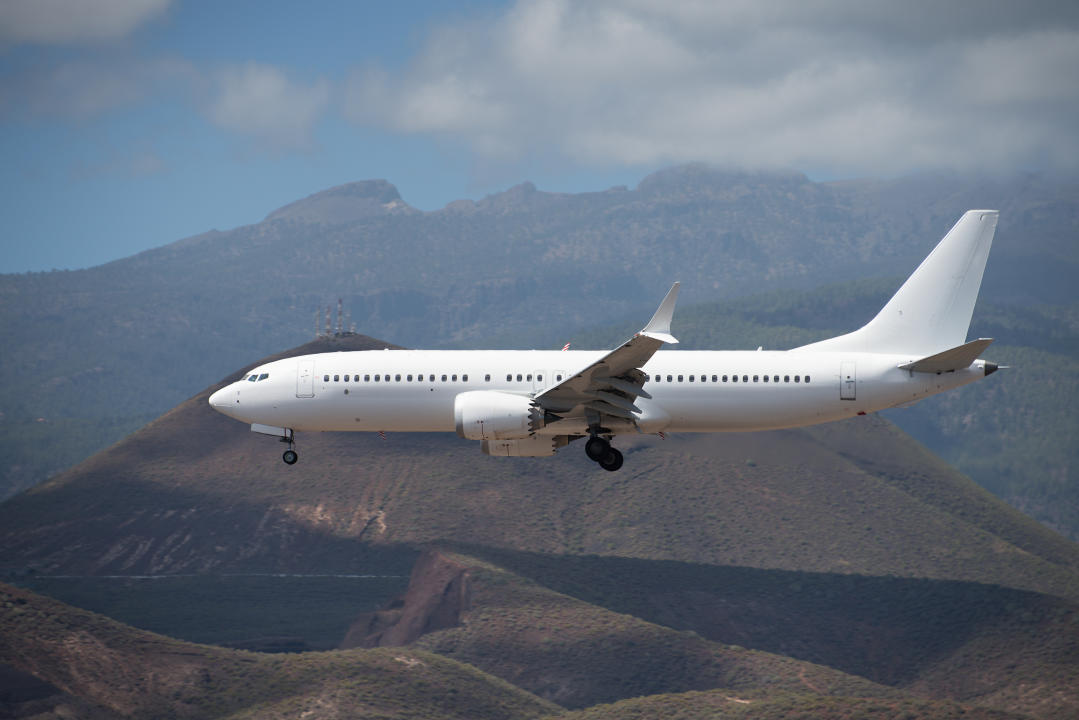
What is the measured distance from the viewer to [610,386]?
53.9 metres

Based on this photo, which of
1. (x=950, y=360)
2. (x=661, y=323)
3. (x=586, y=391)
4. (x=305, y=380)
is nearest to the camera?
(x=661, y=323)

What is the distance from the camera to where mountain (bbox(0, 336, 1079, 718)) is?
118 metres

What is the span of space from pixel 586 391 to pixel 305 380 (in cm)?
1337

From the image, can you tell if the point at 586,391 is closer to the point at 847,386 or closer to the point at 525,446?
the point at 525,446

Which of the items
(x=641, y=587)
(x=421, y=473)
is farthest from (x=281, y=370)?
(x=421, y=473)

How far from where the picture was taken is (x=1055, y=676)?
112 meters

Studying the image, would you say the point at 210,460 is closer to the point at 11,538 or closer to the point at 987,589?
the point at 11,538

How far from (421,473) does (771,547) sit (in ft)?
137

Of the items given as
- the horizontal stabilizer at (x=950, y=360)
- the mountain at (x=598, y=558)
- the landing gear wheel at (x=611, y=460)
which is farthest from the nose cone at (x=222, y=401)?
the mountain at (x=598, y=558)

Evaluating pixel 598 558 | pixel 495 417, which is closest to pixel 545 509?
pixel 598 558

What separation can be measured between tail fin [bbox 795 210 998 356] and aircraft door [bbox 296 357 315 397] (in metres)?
23.7

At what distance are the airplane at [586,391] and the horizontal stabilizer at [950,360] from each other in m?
0.06

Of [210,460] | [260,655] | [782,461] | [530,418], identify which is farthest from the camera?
[210,460]

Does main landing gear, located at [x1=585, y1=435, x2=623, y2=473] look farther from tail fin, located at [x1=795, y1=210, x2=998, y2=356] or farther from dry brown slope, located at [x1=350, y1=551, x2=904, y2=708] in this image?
dry brown slope, located at [x1=350, y1=551, x2=904, y2=708]
